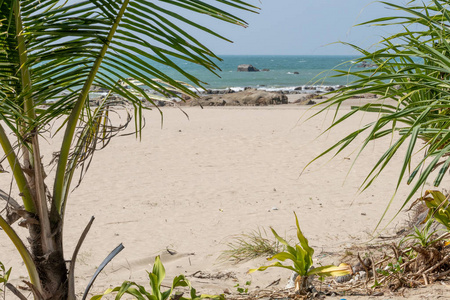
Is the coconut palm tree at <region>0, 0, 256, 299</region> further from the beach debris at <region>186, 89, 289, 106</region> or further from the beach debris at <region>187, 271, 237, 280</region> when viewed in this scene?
the beach debris at <region>186, 89, 289, 106</region>

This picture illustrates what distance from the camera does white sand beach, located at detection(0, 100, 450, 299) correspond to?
4.45 m

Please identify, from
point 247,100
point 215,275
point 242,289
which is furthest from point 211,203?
point 247,100

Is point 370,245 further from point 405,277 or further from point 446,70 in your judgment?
point 446,70

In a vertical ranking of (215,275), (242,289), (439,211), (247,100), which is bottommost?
(215,275)

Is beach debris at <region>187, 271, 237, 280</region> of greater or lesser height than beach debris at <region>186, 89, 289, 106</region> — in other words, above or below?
below

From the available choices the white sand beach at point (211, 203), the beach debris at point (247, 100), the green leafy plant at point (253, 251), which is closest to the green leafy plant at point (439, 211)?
the white sand beach at point (211, 203)

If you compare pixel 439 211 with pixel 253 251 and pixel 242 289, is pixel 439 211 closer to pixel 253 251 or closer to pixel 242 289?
pixel 242 289

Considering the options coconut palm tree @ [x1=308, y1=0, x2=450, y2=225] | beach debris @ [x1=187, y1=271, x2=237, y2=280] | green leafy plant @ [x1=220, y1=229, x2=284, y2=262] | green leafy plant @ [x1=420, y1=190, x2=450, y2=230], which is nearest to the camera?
coconut palm tree @ [x1=308, y1=0, x2=450, y2=225]

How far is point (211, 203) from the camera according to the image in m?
6.46

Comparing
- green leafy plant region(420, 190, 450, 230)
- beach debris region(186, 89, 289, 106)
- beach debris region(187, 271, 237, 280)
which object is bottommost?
beach debris region(187, 271, 237, 280)

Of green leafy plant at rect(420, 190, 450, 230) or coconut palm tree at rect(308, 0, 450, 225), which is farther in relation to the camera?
green leafy plant at rect(420, 190, 450, 230)

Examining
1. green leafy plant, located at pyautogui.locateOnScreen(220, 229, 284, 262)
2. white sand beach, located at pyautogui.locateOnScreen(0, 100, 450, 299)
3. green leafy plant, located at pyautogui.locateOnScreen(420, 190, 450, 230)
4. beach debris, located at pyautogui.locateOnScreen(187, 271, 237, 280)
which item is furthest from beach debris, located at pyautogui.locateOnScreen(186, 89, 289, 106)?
green leafy plant, located at pyautogui.locateOnScreen(420, 190, 450, 230)

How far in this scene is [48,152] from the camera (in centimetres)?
984

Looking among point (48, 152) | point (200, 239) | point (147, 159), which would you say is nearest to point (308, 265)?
point (200, 239)
